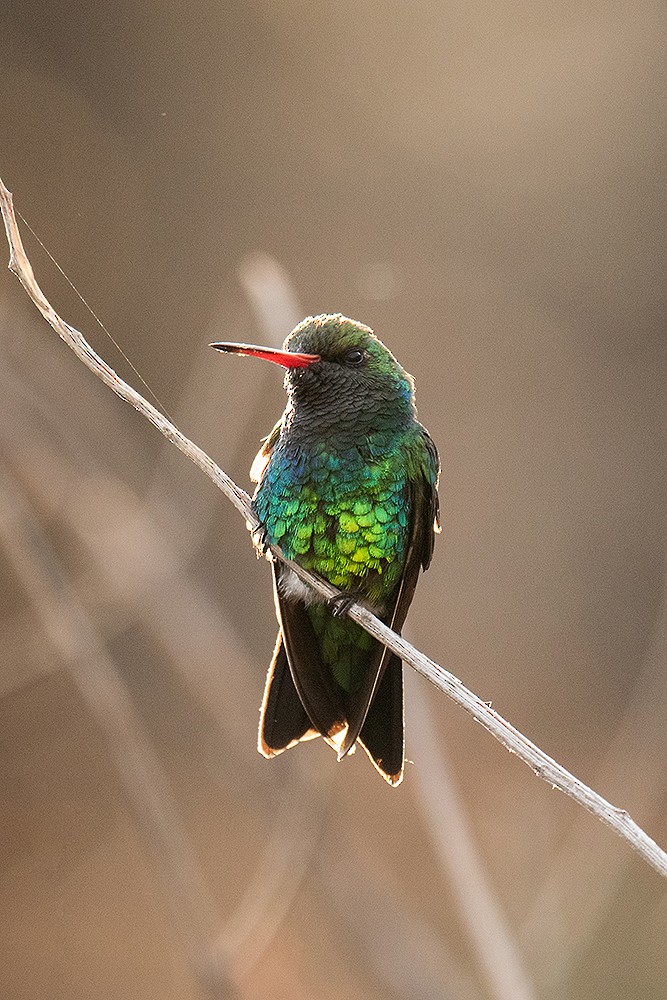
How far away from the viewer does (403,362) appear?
6395 mm

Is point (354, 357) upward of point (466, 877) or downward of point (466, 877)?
upward

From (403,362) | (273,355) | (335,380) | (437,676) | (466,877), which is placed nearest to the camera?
(437,676)

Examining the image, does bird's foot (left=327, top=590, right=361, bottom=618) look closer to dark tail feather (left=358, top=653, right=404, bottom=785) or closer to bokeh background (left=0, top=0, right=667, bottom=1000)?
dark tail feather (left=358, top=653, right=404, bottom=785)

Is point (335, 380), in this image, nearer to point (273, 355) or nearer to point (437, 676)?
point (273, 355)

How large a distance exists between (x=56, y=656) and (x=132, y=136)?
3179 millimetres

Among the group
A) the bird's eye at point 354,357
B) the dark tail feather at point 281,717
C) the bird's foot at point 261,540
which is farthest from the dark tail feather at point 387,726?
the bird's eye at point 354,357

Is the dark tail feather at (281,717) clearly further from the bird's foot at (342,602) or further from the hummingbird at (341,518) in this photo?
the bird's foot at (342,602)

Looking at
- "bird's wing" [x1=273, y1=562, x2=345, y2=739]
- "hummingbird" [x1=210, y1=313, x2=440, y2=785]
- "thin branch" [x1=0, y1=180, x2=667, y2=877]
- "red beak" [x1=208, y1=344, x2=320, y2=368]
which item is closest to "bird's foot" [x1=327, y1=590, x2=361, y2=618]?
"hummingbird" [x1=210, y1=313, x2=440, y2=785]

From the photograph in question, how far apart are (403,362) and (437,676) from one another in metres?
4.64

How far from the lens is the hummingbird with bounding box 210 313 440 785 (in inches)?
95.6

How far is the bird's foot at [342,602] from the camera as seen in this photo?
240cm

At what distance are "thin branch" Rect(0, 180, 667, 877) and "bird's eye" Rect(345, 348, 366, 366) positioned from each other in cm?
56

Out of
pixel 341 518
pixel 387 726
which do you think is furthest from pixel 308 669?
pixel 341 518

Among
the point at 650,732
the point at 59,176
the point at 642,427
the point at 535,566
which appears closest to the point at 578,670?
the point at 535,566
